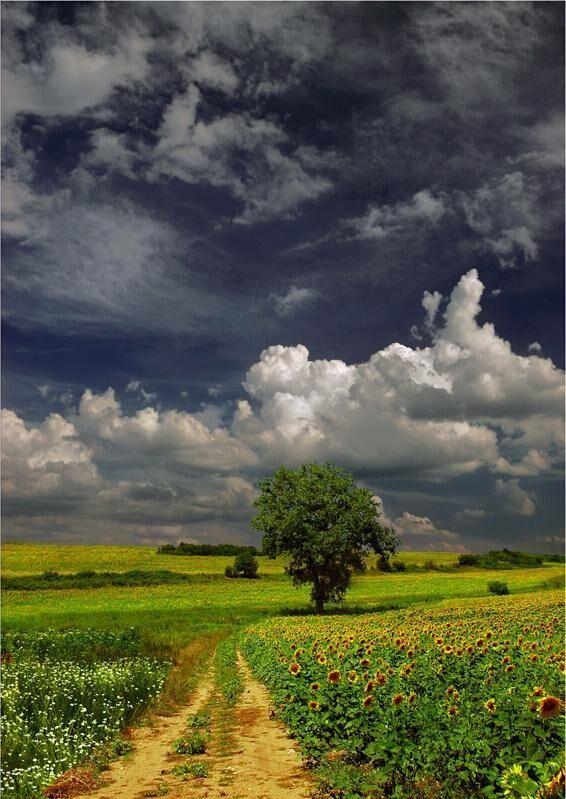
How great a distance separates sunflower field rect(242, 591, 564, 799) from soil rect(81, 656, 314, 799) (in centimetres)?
45

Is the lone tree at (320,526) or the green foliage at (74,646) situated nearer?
the green foliage at (74,646)

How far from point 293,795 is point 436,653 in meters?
5.37

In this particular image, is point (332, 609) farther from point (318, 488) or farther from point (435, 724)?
point (435, 724)

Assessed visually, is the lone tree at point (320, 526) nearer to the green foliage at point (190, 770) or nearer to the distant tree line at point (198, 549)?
the green foliage at point (190, 770)

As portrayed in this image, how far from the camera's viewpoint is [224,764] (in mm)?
9984

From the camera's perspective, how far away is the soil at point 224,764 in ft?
28.3

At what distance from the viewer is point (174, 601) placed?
59250 millimetres

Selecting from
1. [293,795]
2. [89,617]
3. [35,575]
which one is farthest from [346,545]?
[35,575]

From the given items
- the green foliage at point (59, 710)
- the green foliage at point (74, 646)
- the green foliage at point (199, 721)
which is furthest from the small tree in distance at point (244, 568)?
the green foliage at point (199, 721)

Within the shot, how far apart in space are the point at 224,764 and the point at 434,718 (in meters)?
4.21

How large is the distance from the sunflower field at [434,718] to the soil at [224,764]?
0.45 m

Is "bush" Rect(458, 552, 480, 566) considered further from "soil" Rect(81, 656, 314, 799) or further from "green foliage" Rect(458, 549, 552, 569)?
"soil" Rect(81, 656, 314, 799)

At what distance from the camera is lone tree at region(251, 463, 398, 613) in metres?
43.6

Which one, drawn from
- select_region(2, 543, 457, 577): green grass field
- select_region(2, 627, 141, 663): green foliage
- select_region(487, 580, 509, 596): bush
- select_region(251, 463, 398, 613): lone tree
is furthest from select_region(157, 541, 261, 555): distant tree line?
select_region(2, 627, 141, 663): green foliage
